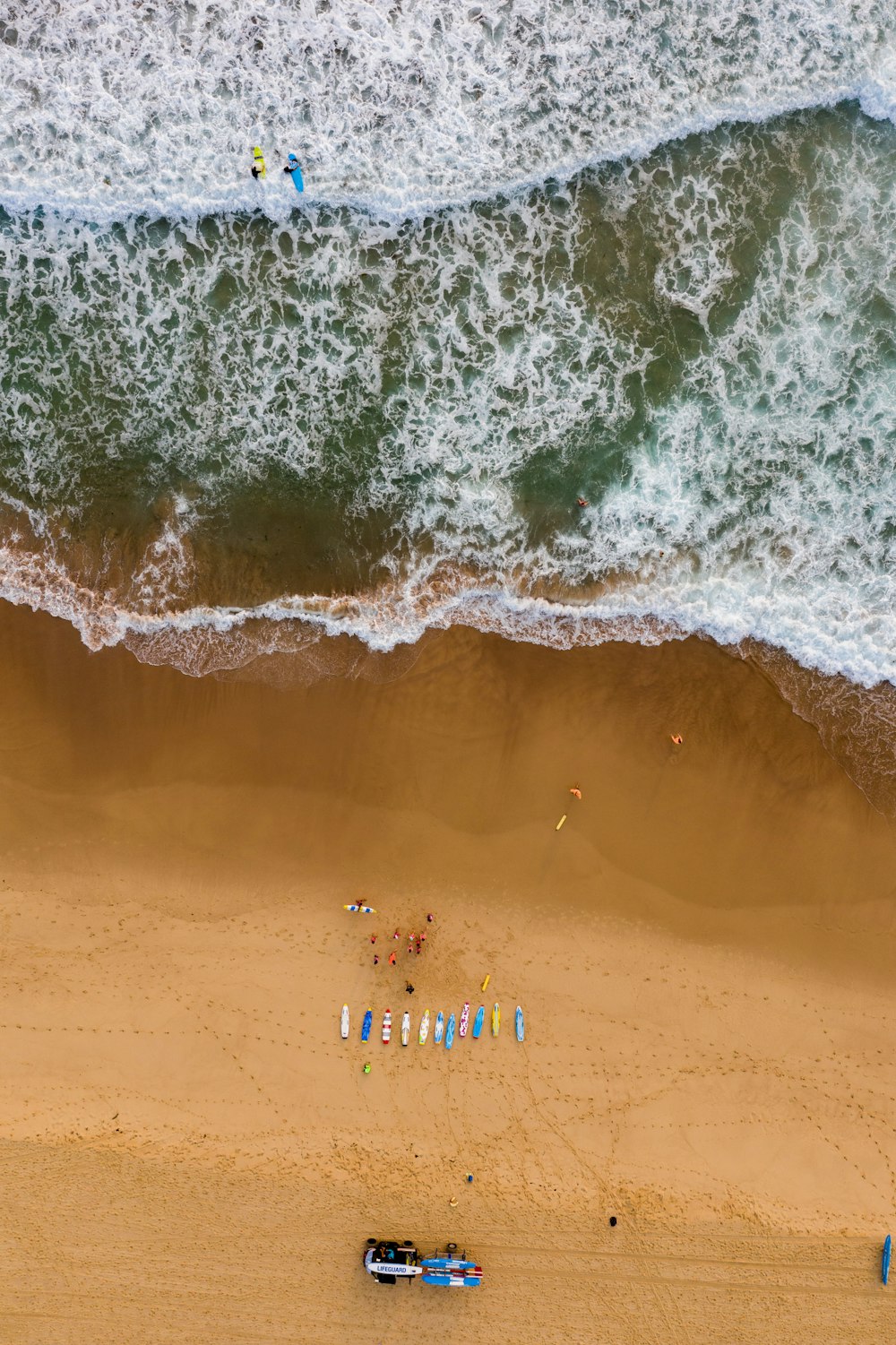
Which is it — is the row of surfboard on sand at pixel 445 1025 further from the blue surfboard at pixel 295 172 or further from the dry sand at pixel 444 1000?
the blue surfboard at pixel 295 172

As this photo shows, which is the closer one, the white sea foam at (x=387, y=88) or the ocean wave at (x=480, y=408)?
the white sea foam at (x=387, y=88)

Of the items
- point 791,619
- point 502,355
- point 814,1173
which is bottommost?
point 814,1173

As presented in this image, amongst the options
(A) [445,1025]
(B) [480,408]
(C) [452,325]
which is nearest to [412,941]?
(A) [445,1025]

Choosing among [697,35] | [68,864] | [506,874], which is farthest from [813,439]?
[68,864]

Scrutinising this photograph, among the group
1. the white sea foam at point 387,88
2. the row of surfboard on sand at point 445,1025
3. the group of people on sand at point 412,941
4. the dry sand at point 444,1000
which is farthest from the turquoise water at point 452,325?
the row of surfboard on sand at point 445,1025

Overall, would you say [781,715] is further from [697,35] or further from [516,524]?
[697,35]

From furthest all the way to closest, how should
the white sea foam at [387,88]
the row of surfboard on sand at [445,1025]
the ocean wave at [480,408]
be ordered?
the ocean wave at [480,408]
the row of surfboard on sand at [445,1025]
the white sea foam at [387,88]

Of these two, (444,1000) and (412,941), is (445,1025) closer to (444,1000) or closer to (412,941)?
(444,1000)

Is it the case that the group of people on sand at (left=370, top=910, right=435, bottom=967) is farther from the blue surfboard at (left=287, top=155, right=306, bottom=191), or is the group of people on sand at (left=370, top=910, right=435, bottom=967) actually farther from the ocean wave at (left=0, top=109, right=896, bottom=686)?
the blue surfboard at (left=287, top=155, right=306, bottom=191)
